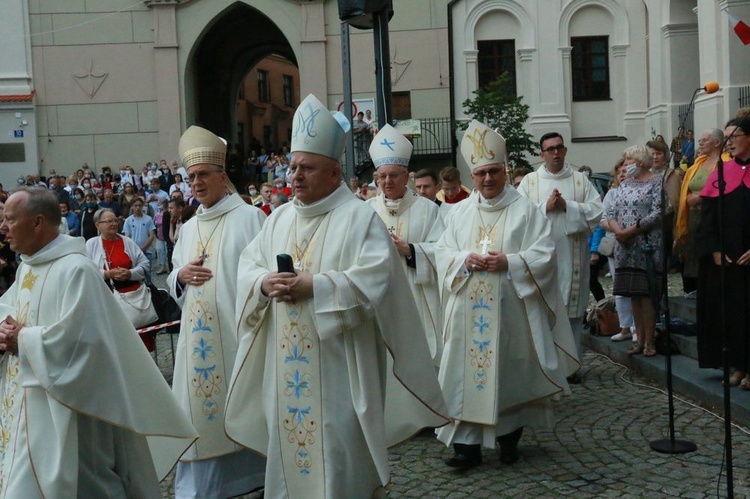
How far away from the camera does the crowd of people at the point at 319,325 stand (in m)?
4.66

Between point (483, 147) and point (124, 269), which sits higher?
point (483, 147)

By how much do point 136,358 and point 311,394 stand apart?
85 cm

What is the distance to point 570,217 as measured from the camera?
29.9 ft

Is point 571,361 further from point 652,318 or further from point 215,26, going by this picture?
point 215,26

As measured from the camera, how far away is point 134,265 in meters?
9.70

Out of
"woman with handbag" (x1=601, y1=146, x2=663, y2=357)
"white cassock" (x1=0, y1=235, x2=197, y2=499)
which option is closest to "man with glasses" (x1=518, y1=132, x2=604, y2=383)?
"woman with handbag" (x1=601, y1=146, x2=663, y2=357)

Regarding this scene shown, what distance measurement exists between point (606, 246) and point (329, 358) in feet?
23.9

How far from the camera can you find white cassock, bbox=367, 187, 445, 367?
26.3 ft

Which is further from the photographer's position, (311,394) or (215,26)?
(215,26)

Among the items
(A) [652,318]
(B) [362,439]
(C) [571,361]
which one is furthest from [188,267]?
(A) [652,318]

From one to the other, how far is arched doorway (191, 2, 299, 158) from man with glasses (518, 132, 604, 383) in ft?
83.3

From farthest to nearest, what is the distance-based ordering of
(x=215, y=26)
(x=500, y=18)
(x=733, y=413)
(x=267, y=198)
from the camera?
1. (x=215, y=26)
2. (x=500, y=18)
3. (x=267, y=198)
4. (x=733, y=413)

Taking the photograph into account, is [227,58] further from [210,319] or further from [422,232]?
[210,319]

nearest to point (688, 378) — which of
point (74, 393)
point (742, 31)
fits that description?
point (742, 31)
